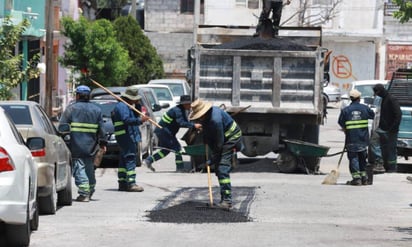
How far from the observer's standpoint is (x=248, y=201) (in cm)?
1611

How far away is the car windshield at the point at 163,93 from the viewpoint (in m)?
36.7

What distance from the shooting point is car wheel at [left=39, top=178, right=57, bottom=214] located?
1380 cm

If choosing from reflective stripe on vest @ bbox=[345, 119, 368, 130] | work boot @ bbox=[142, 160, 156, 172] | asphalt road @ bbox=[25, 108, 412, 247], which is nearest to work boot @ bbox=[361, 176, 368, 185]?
asphalt road @ bbox=[25, 108, 412, 247]

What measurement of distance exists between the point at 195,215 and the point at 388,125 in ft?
29.9

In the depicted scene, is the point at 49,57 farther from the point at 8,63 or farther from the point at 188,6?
the point at 188,6

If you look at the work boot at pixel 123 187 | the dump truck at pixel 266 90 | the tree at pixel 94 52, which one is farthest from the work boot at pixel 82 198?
the tree at pixel 94 52

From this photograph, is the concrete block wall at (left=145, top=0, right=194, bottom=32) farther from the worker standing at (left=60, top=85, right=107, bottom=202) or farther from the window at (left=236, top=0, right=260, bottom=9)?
the worker standing at (left=60, top=85, right=107, bottom=202)

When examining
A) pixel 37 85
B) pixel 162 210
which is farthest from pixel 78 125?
pixel 37 85

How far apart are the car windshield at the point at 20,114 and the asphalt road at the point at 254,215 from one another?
1.27 metres

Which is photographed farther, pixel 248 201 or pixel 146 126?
pixel 146 126

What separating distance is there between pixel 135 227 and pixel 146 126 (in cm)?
1219

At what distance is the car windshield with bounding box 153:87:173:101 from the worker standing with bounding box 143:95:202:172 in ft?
48.1

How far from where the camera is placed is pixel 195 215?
45.5 ft

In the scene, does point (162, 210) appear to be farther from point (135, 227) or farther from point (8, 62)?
point (8, 62)
